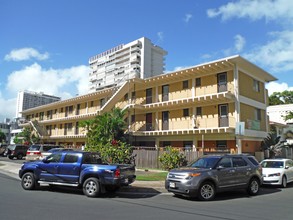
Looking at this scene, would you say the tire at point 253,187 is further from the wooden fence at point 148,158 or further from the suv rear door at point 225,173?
the wooden fence at point 148,158

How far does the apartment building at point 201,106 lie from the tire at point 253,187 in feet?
27.8

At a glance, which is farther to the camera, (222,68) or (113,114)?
(113,114)

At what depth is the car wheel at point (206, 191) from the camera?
10.2m

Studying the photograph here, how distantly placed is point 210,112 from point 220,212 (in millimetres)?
18148

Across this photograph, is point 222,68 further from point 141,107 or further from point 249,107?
point 141,107

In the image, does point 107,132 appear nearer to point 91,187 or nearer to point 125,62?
point 91,187

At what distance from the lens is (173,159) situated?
19891mm

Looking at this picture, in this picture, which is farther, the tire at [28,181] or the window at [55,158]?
the tire at [28,181]

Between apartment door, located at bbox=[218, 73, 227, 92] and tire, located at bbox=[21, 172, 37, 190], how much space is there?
1791 centimetres

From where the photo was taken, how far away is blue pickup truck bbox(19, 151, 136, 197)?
34.5 feet

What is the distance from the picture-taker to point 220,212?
831 cm

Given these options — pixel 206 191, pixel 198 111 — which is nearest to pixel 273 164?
pixel 206 191

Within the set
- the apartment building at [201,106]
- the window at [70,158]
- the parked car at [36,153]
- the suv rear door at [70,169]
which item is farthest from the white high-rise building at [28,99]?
the suv rear door at [70,169]

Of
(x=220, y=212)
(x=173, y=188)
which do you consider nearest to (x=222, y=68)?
(x=173, y=188)
